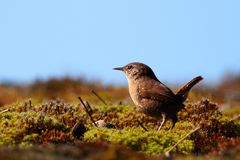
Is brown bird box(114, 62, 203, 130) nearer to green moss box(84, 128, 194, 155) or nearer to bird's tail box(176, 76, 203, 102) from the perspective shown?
bird's tail box(176, 76, 203, 102)

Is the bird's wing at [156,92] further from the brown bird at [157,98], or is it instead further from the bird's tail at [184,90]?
the bird's tail at [184,90]

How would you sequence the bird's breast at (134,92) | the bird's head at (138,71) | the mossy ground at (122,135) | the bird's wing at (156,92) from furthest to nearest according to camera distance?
the bird's head at (138,71), the bird's breast at (134,92), the bird's wing at (156,92), the mossy ground at (122,135)

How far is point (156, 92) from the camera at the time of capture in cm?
888

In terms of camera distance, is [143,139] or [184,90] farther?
[184,90]

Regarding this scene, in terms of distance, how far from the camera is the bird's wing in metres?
8.78

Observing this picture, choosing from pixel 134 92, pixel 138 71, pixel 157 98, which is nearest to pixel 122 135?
pixel 157 98

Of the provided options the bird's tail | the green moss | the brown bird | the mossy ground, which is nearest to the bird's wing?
the brown bird

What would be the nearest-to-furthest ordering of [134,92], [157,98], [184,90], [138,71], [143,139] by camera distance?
[143,139] < [157,98] < [134,92] < [184,90] < [138,71]

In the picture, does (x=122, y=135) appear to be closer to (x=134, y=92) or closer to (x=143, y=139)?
(x=143, y=139)

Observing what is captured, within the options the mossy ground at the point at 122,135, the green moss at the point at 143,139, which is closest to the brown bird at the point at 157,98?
the mossy ground at the point at 122,135

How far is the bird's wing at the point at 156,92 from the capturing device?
8781 millimetres

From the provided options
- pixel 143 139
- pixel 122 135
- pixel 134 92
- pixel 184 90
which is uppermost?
pixel 134 92

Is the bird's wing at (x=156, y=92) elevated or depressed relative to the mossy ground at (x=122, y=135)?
elevated

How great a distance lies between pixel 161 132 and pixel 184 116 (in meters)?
2.14
